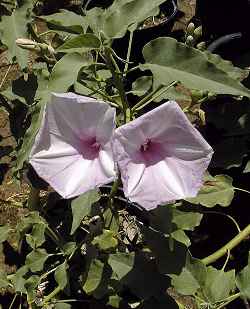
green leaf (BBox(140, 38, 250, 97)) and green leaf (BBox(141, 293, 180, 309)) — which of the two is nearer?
green leaf (BBox(140, 38, 250, 97))

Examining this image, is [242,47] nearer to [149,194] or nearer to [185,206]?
[185,206]

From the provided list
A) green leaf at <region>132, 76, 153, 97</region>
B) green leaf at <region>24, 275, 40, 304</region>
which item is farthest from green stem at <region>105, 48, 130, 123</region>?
green leaf at <region>24, 275, 40, 304</region>

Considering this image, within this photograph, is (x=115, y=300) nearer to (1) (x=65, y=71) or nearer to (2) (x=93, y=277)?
(2) (x=93, y=277)

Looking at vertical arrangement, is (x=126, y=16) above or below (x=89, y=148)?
above

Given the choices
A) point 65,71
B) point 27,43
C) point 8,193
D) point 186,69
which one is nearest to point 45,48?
point 27,43

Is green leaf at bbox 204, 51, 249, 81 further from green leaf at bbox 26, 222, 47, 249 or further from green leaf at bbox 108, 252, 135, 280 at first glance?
green leaf at bbox 26, 222, 47, 249
